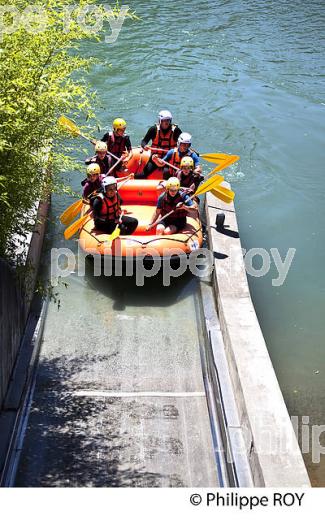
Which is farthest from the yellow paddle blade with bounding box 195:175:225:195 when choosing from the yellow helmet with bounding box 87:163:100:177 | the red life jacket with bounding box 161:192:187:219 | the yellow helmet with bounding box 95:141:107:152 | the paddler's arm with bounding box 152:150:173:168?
the yellow helmet with bounding box 95:141:107:152

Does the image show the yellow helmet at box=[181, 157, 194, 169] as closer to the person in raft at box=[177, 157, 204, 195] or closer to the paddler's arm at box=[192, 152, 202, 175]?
the person in raft at box=[177, 157, 204, 195]

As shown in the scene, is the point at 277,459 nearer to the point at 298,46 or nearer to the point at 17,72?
the point at 17,72

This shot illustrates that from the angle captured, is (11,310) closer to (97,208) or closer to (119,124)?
(97,208)

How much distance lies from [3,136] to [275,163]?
886cm

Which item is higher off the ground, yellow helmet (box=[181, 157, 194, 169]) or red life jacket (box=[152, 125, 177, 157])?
yellow helmet (box=[181, 157, 194, 169])

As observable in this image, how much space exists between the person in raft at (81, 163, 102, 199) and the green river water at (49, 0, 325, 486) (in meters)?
1.75

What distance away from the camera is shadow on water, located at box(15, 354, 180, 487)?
5.70 meters

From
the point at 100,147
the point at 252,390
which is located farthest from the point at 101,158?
the point at 252,390

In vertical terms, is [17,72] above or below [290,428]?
above

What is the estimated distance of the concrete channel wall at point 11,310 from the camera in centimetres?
A: 596

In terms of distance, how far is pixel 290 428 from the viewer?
18.0 ft

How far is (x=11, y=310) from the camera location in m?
6.41

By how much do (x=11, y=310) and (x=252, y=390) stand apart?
255cm

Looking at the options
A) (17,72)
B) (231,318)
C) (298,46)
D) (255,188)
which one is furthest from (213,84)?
(17,72)
